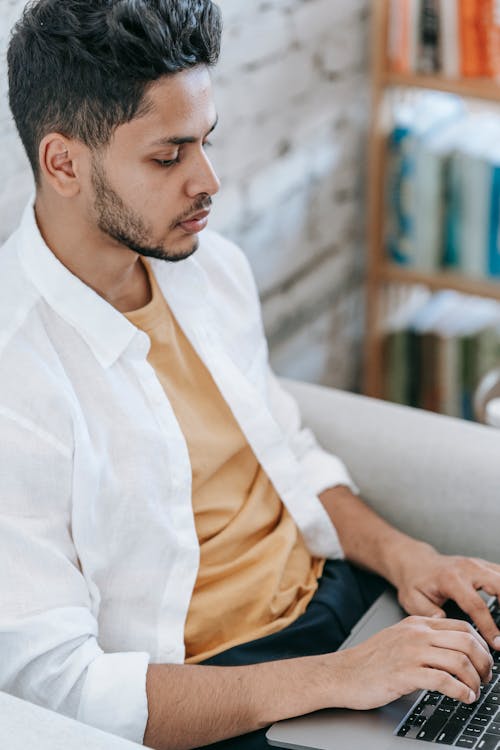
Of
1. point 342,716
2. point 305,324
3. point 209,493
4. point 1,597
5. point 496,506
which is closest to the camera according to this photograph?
A: point 1,597

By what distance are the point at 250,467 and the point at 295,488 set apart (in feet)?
0.22

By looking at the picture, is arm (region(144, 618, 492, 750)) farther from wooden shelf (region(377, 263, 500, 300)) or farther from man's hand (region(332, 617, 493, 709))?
wooden shelf (region(377, 263, 500, 300))

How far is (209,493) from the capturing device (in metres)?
A: 1.38

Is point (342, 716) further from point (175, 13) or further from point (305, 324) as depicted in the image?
point (305, 324)

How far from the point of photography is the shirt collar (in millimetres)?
1233

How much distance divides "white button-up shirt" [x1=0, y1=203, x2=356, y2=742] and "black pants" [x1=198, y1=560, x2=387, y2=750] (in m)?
0.10

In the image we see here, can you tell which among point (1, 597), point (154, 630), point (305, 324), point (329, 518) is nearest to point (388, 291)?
point (305, 324)

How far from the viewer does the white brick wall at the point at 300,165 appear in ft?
6.62

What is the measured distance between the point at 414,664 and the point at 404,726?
0.07 metres

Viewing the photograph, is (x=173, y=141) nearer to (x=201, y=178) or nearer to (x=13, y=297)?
(x=201, y=178)

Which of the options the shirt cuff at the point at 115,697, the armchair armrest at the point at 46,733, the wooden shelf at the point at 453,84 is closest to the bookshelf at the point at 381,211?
the wooden shelf at the point at 453,84

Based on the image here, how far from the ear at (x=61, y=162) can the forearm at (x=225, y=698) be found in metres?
0.52

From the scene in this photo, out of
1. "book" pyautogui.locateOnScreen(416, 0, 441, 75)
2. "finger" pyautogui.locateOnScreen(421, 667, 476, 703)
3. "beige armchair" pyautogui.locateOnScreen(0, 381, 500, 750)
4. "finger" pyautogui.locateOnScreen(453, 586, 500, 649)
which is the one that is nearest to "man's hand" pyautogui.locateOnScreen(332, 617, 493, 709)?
"finger" pyautogui.locateOnScreen(421, 667, 476, 703)

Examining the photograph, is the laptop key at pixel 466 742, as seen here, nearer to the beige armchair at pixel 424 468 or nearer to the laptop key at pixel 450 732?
the laptop key at pixel 450 732
